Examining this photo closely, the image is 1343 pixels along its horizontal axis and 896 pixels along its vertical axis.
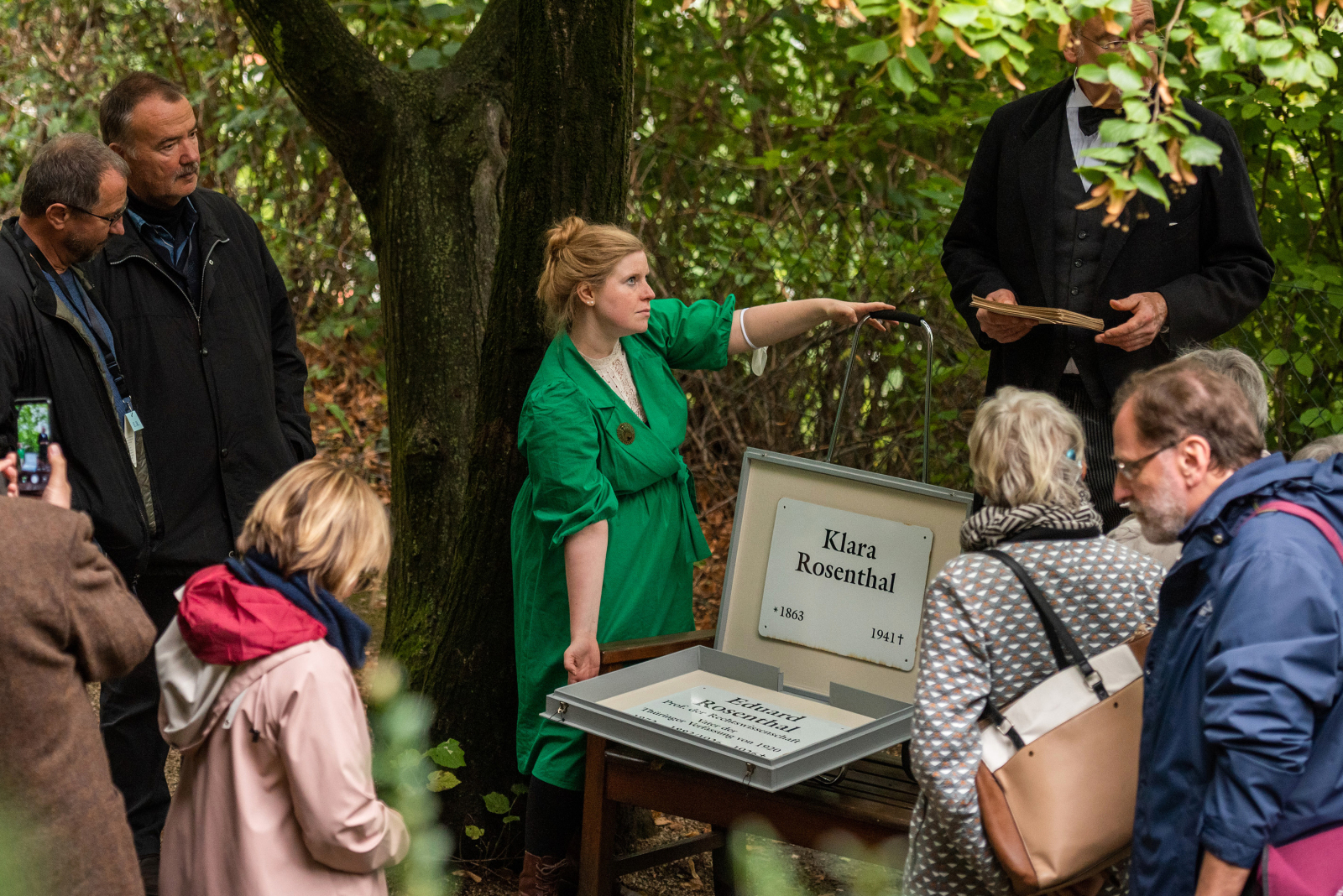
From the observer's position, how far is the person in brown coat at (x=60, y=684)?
195cm

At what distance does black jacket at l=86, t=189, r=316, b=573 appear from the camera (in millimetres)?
3477

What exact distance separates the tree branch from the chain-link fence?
2212mm

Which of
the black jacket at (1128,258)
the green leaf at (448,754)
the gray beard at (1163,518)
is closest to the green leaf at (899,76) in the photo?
the gray beard at (1163,518)

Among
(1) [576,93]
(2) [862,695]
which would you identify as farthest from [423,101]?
(2) [862,695]

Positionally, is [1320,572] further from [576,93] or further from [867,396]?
[867,396]

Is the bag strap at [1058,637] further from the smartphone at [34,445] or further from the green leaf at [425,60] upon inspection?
the green leaf at [425,60]

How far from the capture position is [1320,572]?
1932 mm

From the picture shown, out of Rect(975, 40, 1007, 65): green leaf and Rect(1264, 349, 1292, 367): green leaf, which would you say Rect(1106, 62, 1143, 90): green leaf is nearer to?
Rect(975, 40, 1007, 65): green leaf

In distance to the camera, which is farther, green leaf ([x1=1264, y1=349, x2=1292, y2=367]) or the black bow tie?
green leaf ([x1=1264, y1=349, x2=1292, y2=367])

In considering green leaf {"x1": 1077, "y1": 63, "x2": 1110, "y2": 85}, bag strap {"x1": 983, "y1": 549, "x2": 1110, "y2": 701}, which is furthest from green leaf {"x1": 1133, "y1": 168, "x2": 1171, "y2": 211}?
bag strap {"x1": 983, "y1": 549, "x2": 1110, "y2": 701}

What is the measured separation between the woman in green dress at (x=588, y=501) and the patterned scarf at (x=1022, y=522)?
1110 millimetres

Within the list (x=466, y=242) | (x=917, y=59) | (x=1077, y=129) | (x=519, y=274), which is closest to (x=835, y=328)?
(x=466, y=242)

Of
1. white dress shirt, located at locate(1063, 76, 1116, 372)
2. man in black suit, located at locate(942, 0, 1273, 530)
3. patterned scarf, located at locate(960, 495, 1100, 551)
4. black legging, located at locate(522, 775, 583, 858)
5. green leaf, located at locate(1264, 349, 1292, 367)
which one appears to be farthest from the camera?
green leaf, located at locate(1264, 349, 1292, 367)

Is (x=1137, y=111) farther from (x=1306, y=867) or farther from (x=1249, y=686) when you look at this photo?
(x=1306, y=867)
